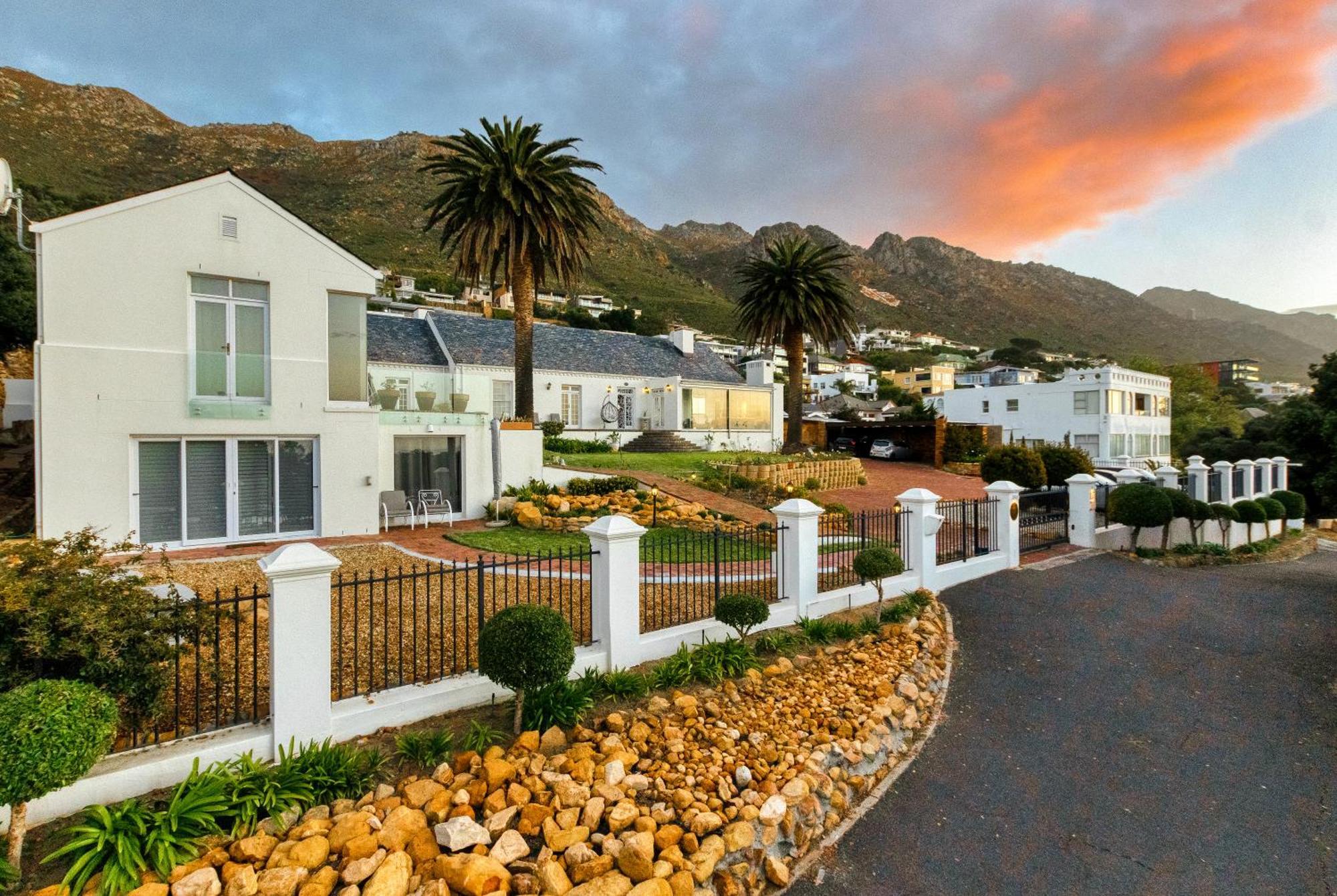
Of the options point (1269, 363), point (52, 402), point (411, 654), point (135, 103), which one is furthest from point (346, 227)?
point (1269, 363)

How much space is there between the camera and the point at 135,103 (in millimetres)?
97562

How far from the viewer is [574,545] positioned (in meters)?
12.4

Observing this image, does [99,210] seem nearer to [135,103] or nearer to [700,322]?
[700,322]

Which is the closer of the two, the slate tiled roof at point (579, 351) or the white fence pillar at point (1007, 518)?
the white fence pillar at point (1007, 518)

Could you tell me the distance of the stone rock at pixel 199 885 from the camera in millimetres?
3402

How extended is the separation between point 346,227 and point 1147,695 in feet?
271

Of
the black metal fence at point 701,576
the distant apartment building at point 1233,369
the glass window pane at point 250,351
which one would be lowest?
the black metal fence at point 701,576

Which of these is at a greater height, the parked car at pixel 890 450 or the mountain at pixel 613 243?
the mountain at pixel 613 243

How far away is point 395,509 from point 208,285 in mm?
6146

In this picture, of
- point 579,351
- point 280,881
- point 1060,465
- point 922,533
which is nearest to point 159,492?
point 280,881

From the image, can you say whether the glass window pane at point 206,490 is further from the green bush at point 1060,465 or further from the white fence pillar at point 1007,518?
the green bush at point 1060,465

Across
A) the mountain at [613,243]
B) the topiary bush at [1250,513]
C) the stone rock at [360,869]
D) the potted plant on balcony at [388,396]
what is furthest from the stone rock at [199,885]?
the mountain at [613,243]

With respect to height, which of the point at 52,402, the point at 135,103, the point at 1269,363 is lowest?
the point at 52,402

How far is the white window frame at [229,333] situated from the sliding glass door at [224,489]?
89 cm
